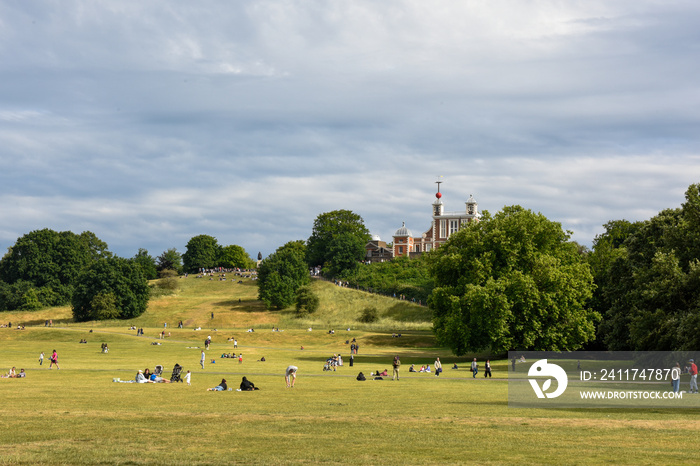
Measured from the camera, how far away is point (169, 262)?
194500 mm

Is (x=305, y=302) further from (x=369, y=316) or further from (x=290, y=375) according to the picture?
(x=290, y=375)

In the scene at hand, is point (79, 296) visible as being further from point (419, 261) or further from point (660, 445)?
point (660, 445)

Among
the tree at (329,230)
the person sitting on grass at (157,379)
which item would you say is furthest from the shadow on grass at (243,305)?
the person sitting on grass at (157,379)

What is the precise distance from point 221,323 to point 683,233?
270ft

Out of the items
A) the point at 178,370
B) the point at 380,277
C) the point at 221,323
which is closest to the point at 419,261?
the point at 380,277

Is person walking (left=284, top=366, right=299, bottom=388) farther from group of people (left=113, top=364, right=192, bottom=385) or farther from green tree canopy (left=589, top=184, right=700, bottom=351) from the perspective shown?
green tree canopy (left=589, top=184, right=700, bottom=351)

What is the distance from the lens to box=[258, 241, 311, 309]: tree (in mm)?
122875

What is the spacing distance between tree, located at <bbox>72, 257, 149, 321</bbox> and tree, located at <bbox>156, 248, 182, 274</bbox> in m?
79.2

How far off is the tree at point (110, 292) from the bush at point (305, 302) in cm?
2603

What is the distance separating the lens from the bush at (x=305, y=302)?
4678 inches

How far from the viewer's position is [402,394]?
33.7 meters

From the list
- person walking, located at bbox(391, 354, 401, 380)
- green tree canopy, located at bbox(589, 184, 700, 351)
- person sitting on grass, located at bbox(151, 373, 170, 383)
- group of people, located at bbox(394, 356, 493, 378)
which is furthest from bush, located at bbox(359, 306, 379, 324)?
person sitting on grass, located at bbox(151, 373, 170, 383)

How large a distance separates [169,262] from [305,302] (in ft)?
287

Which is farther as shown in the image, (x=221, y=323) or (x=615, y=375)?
(x=221, y=323)
